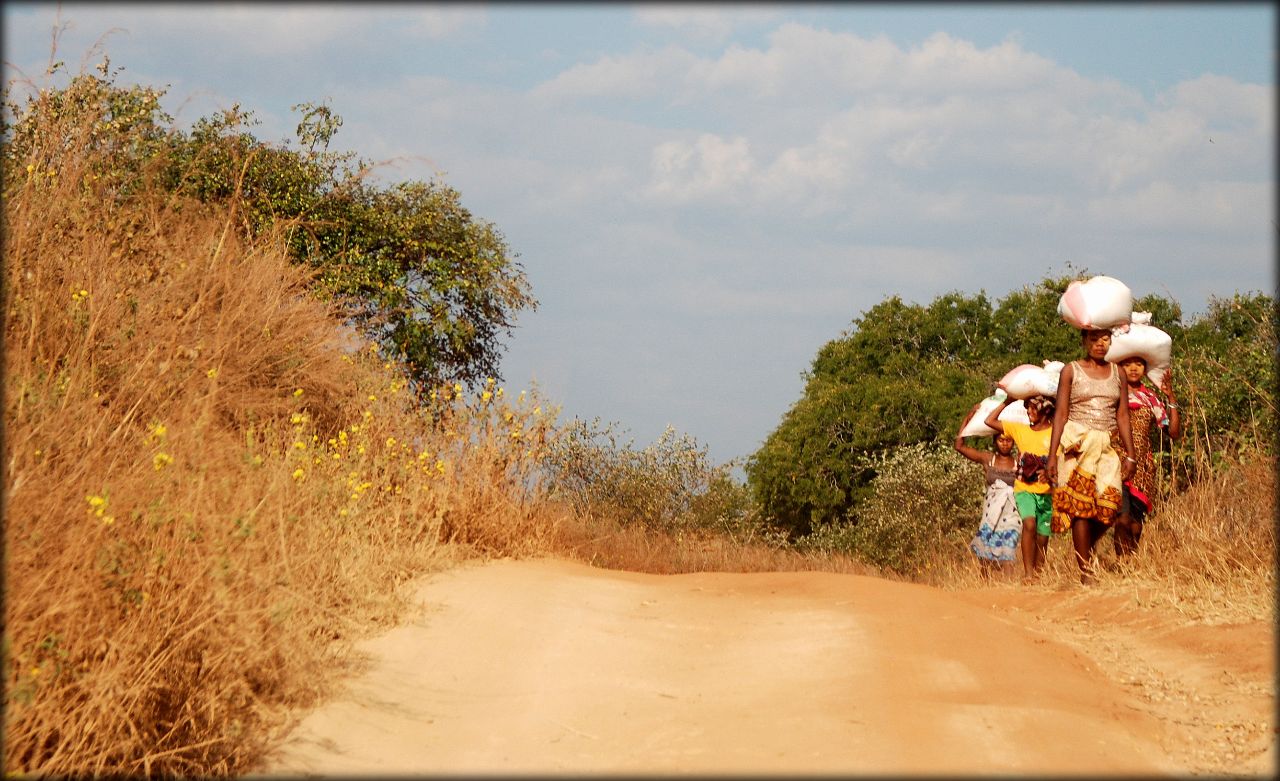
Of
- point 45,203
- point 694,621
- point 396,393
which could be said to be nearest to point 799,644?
point 694,621

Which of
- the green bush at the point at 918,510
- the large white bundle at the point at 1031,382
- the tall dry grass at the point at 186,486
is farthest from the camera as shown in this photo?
the green bush at the point at 918,510

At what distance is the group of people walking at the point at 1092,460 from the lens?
922cm

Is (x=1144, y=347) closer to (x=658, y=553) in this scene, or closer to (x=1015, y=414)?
(x=1015, y=414)

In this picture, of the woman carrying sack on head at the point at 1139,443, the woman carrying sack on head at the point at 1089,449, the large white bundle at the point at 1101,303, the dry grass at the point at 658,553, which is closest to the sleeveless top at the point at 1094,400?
the woman carrying sack on head at the point at 1089,449

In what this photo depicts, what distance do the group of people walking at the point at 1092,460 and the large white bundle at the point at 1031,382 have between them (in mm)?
258

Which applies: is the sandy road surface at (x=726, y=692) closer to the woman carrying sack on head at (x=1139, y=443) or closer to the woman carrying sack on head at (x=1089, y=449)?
the woman carrying sack on head at (x=1089, y=449)

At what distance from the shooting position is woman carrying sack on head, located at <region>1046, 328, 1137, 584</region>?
9.20 metres

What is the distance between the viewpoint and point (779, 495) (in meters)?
20.1

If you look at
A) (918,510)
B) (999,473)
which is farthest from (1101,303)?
(918,510)

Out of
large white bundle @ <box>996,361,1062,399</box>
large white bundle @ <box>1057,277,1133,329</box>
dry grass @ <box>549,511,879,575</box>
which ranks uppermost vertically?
large white bundle @ <box>1057,277,1133,329</box>

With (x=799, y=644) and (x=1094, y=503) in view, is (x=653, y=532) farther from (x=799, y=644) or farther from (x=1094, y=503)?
(x=799, y=644)

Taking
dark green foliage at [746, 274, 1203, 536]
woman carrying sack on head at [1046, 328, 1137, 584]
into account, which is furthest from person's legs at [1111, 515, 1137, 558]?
dark green foliage at [746, 274, 1203, 536]

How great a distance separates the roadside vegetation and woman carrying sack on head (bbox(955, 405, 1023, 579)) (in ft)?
2.00

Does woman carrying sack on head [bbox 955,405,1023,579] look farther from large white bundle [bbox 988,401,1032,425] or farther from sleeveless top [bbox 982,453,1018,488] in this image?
large white bundle [bbox 988,401,1032,425]
